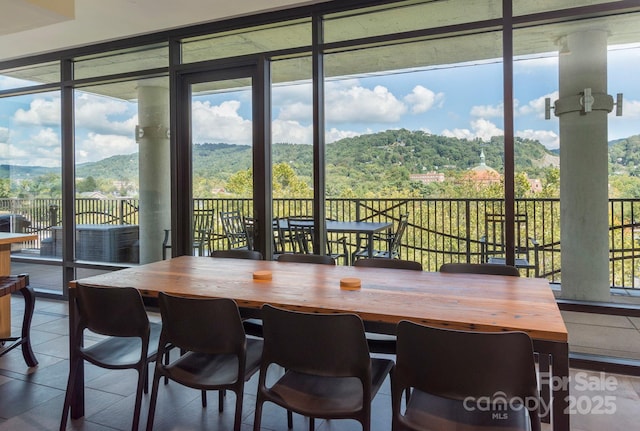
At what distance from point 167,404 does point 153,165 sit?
2.76m

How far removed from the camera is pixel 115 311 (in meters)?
2.05

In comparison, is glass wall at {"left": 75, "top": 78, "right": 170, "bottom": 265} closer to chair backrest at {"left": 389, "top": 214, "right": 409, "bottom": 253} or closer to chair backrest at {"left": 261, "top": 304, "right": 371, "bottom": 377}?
chair backrest at {"left": 389, "top": 214, "right": 409, "bottom": 253}

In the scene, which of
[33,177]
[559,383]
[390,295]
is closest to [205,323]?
[390,295]

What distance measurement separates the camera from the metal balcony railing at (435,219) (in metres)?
3.41

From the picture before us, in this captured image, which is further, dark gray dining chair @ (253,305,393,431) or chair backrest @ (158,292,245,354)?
chair backrest @ (158,292,245,354)

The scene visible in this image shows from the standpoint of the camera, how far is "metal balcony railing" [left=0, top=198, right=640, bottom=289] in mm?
3408

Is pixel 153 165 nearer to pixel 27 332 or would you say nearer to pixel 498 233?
pixel 27 332

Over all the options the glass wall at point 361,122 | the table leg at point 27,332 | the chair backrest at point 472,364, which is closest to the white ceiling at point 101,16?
the glass wall at point 361,122

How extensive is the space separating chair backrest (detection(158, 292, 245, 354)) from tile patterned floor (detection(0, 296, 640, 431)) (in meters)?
0.68

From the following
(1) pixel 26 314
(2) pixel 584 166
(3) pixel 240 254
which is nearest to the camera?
(1) pixel 26 314

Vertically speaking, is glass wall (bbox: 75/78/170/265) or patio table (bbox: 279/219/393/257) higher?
glass wall (bbox: 75/78/170/265)

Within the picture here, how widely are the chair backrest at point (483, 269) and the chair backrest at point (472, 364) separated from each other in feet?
3.79

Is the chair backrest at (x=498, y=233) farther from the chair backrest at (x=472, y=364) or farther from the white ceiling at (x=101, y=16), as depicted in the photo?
the chair backrest at (x=472, y=364)

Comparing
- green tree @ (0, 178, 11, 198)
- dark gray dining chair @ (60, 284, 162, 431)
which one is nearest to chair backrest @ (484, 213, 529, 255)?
dark gray dining chair @ (60, 284, 162, 431)
